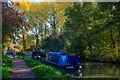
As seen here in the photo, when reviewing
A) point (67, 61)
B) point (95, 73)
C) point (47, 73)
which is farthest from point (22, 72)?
point (67, 61)

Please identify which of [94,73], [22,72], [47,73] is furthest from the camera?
[94,73]

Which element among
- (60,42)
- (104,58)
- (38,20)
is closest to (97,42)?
(104,58)

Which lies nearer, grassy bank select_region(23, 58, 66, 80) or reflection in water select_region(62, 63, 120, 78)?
grassy bank select_region(23, 58, 66, 80)

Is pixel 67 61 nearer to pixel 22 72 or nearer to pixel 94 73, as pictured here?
pixel 94 73

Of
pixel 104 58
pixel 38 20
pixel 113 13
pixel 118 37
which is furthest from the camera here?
pixel 104 58

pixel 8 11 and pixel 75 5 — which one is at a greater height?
pixel 75 5

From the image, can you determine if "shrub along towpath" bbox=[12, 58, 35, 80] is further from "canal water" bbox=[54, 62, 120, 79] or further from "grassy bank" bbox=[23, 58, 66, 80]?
"canal water" bbox=[54, 62, 120, 79]

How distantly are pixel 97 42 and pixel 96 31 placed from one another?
181 inches

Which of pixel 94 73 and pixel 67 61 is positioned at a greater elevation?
pixel 67 61

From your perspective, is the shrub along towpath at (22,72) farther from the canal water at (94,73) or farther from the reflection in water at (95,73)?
the reflection in water at (95,73)

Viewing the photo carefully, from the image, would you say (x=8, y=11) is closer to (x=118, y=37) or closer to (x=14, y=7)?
(x=14, y=7)

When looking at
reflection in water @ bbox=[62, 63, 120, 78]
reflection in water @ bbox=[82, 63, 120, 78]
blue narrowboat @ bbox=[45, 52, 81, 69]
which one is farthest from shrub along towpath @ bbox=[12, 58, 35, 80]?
blue narrowboat @ bbox=[45, 52, 81, 69]

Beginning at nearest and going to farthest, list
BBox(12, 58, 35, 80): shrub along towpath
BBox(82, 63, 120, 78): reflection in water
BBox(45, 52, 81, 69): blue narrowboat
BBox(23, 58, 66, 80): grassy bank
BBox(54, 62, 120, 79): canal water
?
BBox(23, 58, 66, 80): grassy bank
BBox(12, 58, 35, 80): shrub along towpath
BBox(54, 62, 120, 79): canal water
BBox(82, 63, 120, 78): reflection in water
BBox(45, 52, 81, 69): blue narrowboat

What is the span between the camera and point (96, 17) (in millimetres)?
24828
